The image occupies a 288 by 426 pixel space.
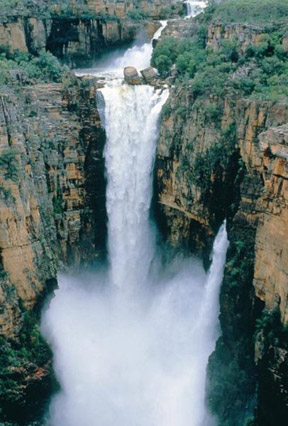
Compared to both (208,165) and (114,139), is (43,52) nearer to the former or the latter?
(114,139)

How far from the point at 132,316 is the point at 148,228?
4455 mm

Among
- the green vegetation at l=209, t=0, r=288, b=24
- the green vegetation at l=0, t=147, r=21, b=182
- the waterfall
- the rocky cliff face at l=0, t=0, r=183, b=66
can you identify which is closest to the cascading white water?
the rocky cliff face at l=0, t=0, r=183, b=66

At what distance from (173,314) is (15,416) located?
28.1 feet

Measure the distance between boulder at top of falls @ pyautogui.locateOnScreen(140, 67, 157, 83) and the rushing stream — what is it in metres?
1.39

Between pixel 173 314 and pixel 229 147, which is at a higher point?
pixel 229 147

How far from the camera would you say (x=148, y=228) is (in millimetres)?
29203

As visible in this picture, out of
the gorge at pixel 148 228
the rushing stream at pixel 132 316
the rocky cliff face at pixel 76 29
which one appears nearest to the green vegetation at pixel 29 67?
the gorge at pixel 148 228

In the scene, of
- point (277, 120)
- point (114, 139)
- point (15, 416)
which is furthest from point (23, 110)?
point (15, 416)

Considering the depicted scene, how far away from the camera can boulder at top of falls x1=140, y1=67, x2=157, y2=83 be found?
98.1ft

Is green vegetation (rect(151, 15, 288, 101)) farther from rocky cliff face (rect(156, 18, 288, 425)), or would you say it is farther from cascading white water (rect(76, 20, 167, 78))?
cascading white water (rect(76, 20, 167, 78))

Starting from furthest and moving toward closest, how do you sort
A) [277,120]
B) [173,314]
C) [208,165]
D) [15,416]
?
[173,314] < [208,165] < [15,416] < [277,120]

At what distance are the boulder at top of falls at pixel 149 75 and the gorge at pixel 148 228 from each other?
1.30ft

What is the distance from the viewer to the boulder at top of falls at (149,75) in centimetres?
2989

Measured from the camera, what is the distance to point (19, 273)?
78.2ft
